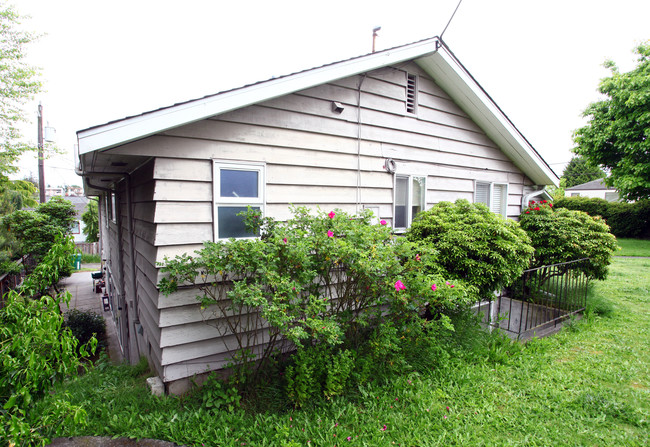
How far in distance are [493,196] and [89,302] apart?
49.5 feet

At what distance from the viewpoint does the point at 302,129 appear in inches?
197

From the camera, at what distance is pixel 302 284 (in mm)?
3893

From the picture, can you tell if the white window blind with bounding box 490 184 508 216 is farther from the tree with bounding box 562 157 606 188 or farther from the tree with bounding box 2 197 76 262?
the tree with bounding box 562 157 606 188

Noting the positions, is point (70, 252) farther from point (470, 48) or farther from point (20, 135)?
Answer: point (20, 135)

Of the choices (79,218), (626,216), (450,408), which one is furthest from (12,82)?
(626,216)

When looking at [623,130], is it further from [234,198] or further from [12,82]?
[12,82]

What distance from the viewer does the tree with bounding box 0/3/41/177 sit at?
47.1 feet

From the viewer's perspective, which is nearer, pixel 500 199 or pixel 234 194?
pixel 234 194

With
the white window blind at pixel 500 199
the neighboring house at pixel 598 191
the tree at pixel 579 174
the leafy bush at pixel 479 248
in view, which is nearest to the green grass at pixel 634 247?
the white window blind at pixel 500 199

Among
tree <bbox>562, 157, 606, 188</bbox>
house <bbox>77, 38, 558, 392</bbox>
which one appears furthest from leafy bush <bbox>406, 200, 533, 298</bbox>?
tree <bbox>562, 157, 606, 188</bbox>

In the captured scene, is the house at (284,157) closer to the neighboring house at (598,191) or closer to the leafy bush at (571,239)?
the leafy bush at (571,239)

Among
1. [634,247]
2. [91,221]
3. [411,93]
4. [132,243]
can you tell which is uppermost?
[411,93]

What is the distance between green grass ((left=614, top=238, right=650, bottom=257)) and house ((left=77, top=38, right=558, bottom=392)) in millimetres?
13539

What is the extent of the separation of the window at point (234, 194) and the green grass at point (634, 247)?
1815 centimetres
